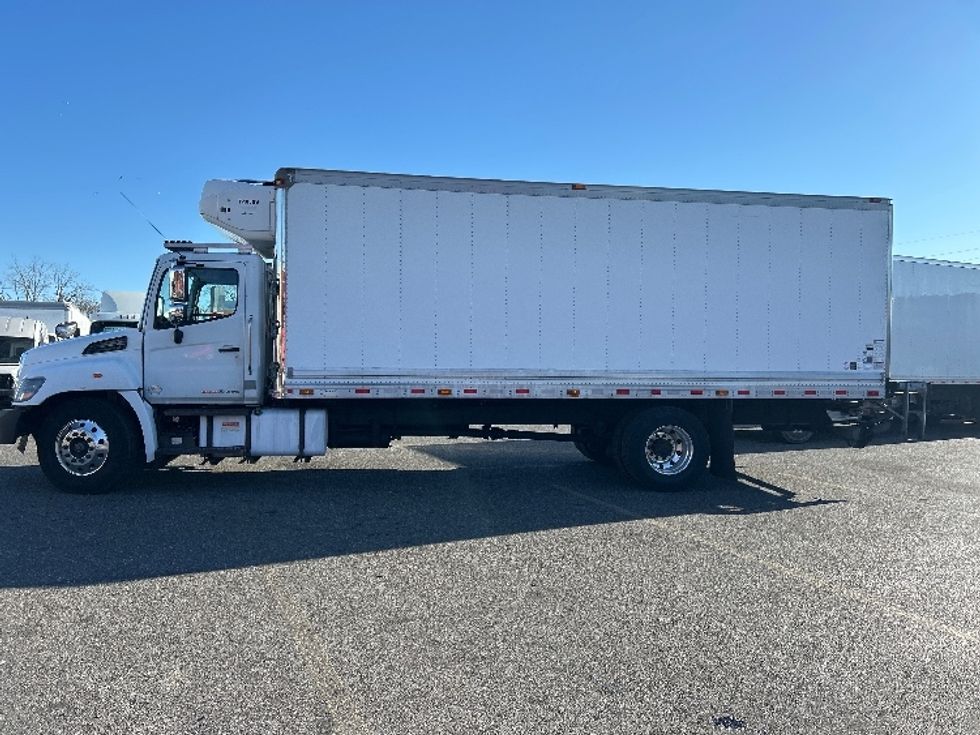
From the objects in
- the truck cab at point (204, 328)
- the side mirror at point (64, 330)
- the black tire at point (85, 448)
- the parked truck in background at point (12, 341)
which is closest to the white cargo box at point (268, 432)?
the truck cab at point (204, 328)

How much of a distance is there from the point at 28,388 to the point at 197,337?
1975mm

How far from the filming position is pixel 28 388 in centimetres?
852

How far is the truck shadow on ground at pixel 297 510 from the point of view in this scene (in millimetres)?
6027

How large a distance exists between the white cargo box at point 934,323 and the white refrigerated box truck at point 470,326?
684cm

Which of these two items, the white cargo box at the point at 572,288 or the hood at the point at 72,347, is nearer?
the white cargo box at the point at 572,288

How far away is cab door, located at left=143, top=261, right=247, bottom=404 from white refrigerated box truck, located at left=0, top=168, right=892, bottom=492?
0.07 feet

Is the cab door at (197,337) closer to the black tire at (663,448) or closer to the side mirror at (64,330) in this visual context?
the side mirror at (64,330)

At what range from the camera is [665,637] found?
14.7 ft

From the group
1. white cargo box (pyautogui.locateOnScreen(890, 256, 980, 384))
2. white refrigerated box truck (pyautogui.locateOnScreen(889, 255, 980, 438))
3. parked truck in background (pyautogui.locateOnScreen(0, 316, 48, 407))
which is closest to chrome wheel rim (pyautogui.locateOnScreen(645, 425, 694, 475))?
white refrigerated box truck (pyautogui.locateOnScreen(889, 255, 980, 438))

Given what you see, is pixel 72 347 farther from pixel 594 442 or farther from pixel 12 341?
pixel 12 341

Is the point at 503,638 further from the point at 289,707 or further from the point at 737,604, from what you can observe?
the point at 737,604

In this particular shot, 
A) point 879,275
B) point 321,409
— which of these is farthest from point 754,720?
point 879,275

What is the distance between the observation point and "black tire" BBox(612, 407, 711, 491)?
30.1ft

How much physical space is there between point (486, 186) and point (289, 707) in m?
6.42
